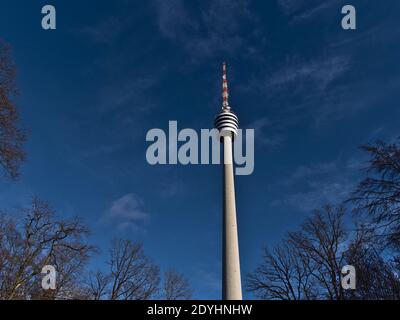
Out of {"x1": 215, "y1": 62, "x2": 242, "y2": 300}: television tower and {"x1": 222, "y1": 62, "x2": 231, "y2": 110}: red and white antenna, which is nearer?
{"x1": 215, "y1": 62, "x2": 242, "y2": 300}: television tower

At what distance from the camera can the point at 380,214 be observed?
19.0 m

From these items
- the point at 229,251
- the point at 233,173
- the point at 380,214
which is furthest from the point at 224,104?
the point at 380,214

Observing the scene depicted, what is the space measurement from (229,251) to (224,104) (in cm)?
2541

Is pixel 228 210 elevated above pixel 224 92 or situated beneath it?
situated beneath

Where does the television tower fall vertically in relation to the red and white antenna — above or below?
below

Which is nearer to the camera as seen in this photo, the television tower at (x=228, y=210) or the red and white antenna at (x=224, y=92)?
the television tower at (x=228, y=210)

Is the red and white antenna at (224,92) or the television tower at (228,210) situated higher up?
the red and white antenna at (224,92)

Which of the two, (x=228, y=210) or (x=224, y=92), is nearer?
(x=228, y=210)

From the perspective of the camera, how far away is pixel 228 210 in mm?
53031

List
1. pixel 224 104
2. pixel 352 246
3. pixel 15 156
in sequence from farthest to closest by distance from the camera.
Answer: pixel 224 104 → pixel 352 246 → pixel 15 156

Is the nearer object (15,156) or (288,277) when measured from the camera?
(15,156)

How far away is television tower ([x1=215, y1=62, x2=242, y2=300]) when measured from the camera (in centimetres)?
4753

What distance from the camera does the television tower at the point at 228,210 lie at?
47531 millimetres
